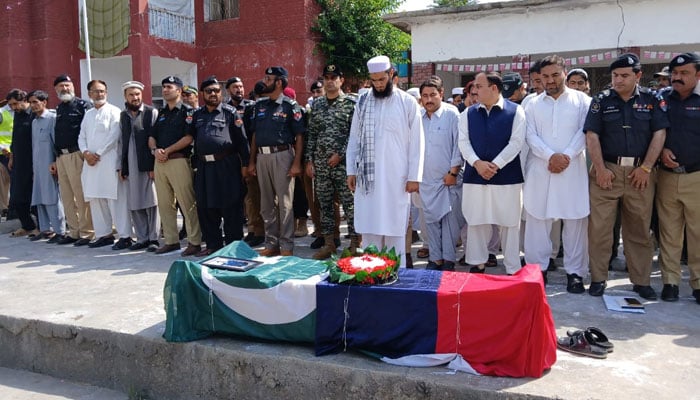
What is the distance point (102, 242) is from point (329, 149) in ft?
10.7

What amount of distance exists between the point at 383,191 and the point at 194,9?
512 inches

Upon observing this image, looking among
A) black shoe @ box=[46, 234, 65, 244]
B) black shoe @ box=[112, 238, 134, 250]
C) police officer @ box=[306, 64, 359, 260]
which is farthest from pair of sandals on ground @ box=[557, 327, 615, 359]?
black shoe @ box=[46, 234, 65, 244]

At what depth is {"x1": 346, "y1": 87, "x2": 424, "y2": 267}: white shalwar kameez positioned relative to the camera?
16.2 ft

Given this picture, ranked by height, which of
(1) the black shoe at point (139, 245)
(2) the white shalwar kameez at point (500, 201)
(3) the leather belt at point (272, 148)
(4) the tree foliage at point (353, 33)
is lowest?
(1) the black shoe at point (139, 245)

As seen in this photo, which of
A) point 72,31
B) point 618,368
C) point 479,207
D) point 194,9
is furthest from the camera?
point 194,9

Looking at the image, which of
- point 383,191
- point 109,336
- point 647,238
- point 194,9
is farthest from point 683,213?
point 194,9

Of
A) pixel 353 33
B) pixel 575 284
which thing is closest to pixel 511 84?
pixel 575 284

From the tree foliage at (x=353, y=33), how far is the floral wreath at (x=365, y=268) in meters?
12.2

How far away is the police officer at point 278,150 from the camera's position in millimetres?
6055

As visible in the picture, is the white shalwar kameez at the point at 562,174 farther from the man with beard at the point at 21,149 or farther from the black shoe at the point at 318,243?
the man with beard at the point at 21,149

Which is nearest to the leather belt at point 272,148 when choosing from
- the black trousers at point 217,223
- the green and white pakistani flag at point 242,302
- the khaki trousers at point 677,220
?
the black trousers at point 217,223

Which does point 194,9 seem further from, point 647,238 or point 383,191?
point 647,238

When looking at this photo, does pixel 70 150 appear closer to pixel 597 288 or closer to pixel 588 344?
pixel 597 288

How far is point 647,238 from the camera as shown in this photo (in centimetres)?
459
